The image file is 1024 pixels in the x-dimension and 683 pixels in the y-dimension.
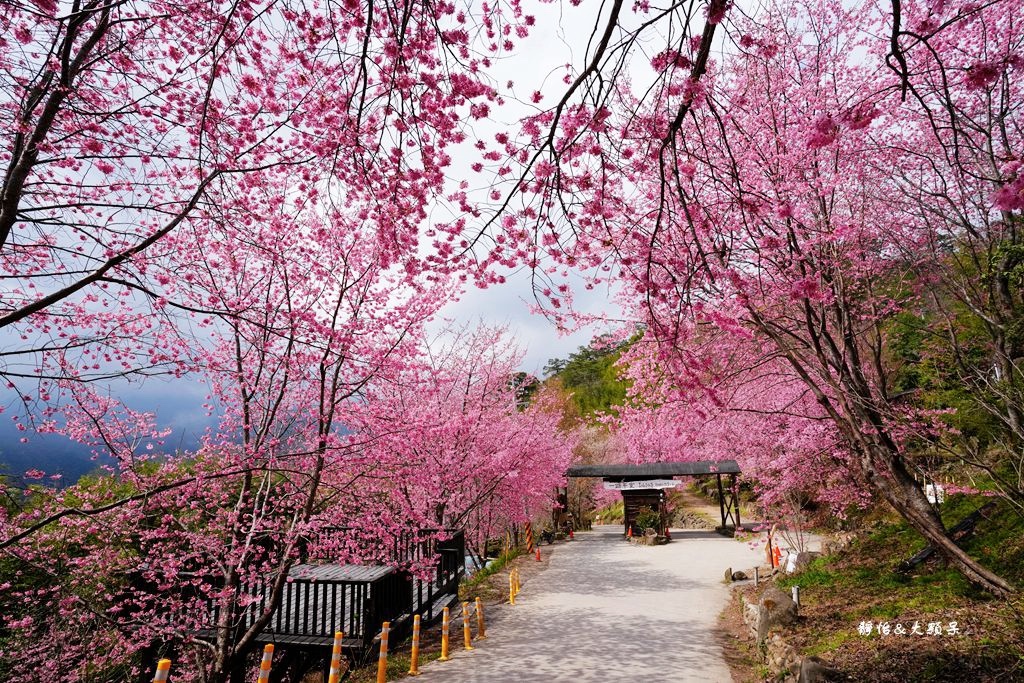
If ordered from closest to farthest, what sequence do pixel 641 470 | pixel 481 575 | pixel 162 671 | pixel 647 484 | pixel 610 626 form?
1. pixel 162 671
2. pixel 610 626
3. pixel 481 575
4. pixel 647 484
5. pixel 641 470

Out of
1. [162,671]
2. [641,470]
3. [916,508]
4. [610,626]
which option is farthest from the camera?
[641,470]

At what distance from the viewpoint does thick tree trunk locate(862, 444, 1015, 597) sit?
565 centimetres

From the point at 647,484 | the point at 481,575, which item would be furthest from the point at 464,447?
the point at 647,484

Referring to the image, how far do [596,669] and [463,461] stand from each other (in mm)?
5212

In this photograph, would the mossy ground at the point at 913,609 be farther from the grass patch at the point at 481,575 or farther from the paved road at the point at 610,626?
the grass patch at the point at 481,575

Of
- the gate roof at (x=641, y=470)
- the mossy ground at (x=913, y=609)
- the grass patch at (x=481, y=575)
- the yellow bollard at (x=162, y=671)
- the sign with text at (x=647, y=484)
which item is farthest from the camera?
the gate roof at (x=641, y=470)

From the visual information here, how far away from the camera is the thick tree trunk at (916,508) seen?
565 centimetres

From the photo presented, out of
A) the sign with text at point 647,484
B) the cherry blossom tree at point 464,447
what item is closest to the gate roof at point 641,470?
the sign with text at point 647,484

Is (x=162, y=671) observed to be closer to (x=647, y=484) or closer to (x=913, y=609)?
(x=913, y=609)

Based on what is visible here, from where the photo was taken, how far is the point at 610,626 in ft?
28.1

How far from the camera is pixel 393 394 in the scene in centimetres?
1123

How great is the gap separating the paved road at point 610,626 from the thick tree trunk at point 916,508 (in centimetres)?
296

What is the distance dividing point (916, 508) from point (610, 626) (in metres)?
4.94

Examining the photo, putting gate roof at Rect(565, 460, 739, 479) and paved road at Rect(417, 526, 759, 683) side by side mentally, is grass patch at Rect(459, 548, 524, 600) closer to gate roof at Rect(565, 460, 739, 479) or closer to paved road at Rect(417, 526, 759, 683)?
paved road at Rect(417, 526, 759, 683)
